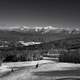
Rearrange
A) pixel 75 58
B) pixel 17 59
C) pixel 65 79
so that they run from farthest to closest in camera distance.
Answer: pixel 17 59
pixel 75 58
pixel 65 79

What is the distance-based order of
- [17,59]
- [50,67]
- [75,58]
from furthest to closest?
[17,59]
[75,58]
[50,67]

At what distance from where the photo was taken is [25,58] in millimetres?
44906

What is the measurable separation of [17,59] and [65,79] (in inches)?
1069

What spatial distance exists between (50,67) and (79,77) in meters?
7.33

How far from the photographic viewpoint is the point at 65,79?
750 inches

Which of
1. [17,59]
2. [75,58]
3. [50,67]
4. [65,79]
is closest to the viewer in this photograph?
[65,79]

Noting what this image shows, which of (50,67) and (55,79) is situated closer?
(55,79)

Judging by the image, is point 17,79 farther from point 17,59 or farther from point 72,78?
point 17,59

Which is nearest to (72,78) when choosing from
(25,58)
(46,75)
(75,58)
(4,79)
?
(46,75)

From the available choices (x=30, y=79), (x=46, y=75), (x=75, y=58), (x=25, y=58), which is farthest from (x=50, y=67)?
(x=25, y=58)

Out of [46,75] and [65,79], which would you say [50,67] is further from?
[65,79]

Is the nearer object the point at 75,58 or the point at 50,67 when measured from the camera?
the point at 50,67

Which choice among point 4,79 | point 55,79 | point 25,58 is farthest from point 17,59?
point 55,79

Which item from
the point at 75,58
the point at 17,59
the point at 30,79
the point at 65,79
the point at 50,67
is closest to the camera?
the point at 65,79
